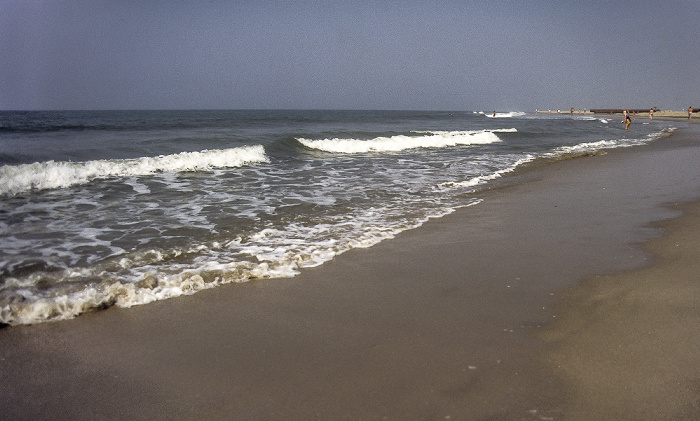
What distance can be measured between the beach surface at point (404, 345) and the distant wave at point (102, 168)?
24.7 ft

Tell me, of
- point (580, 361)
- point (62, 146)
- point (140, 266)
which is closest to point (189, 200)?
point (140, 266)

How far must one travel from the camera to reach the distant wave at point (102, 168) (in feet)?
29.7

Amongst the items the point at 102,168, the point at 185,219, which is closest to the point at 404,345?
the point at 185,219

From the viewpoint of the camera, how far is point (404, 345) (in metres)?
2.73

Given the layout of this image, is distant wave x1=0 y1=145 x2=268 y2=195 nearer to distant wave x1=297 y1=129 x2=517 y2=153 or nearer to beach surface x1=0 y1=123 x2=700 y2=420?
distant wave x1=297 y1=129 x2=517 y2=153

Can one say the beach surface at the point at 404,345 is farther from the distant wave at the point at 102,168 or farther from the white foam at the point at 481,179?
the distant wave at the point at 102,168

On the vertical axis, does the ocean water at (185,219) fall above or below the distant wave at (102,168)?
below

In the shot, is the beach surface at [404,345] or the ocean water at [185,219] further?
the ocean water at [185,219]

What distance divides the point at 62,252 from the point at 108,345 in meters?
2.41

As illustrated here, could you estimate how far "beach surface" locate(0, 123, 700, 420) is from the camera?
7.14 ft

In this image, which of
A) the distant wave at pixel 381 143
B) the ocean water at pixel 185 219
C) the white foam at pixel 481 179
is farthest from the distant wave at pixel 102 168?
the white foam at pixel 481 179

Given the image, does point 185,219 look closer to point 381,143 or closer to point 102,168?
point 102,168

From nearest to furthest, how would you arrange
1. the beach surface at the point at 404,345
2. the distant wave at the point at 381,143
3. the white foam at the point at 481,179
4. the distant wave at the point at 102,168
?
the beach surface at the point at 404,345, the distant wave at the point at 102,168, the white foam at the point at 481,179, the distant wave at the point at 381,143

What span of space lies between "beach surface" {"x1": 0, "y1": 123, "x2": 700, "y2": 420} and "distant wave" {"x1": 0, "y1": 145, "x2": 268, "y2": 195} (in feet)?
24.7
